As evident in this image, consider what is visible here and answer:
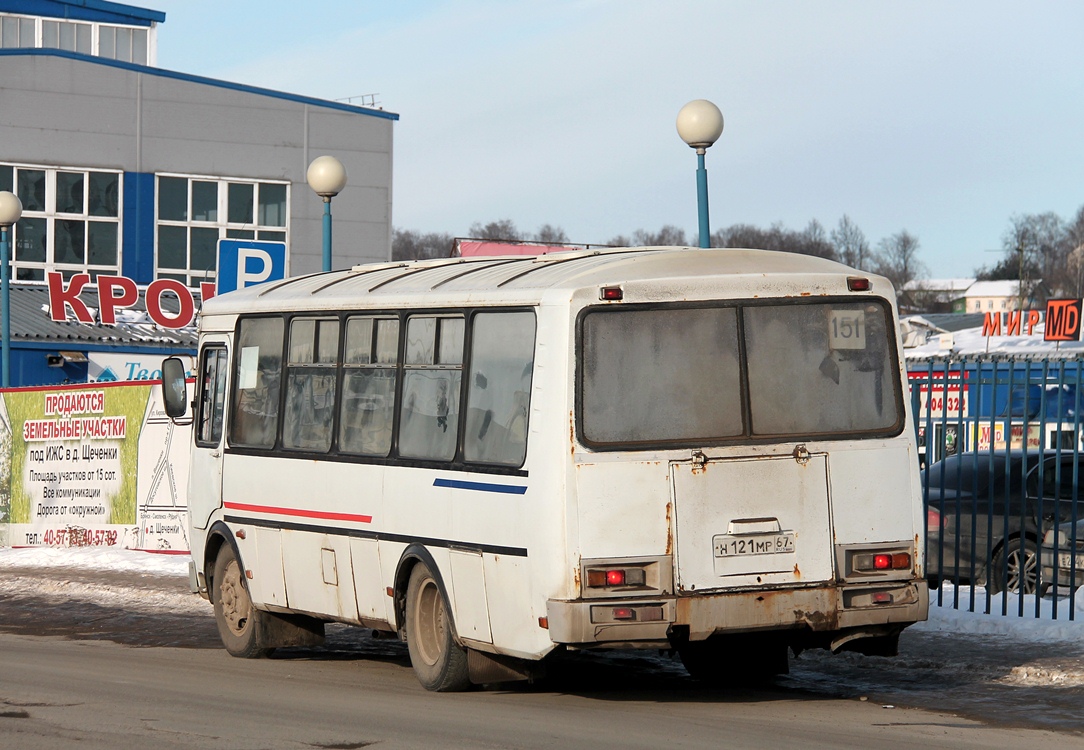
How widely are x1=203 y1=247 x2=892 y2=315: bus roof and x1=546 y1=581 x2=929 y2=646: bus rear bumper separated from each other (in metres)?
1.70

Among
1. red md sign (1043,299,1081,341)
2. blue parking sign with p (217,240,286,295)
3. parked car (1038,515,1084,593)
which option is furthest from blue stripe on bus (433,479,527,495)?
red md sign (1043,299,1081,341)

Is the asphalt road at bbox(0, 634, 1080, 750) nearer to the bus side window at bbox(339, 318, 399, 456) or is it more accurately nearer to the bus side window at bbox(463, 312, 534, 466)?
the bus side window at bbox(463, 312, 534, 466)

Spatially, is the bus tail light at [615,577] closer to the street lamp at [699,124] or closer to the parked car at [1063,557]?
the parked car at [1063,557]

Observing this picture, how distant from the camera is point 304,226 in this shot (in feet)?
149

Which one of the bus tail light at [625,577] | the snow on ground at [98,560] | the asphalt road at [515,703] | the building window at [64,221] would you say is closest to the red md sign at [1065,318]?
the building window at [64,221]

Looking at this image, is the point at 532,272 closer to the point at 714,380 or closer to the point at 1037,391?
the point at 714,380

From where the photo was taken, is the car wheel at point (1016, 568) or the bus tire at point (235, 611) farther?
the car wheel at point (1016, 568)

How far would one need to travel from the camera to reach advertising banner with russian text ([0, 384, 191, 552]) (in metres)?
21.6

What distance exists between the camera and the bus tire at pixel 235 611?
12789 millimetres

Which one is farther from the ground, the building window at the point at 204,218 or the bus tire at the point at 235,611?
the building window at the point at 204,218

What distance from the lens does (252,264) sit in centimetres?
2008

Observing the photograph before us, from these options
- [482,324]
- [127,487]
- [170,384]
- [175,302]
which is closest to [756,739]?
[482,324]

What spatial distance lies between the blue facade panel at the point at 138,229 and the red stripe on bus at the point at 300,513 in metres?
31.0

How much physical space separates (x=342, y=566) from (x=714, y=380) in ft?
10.2
